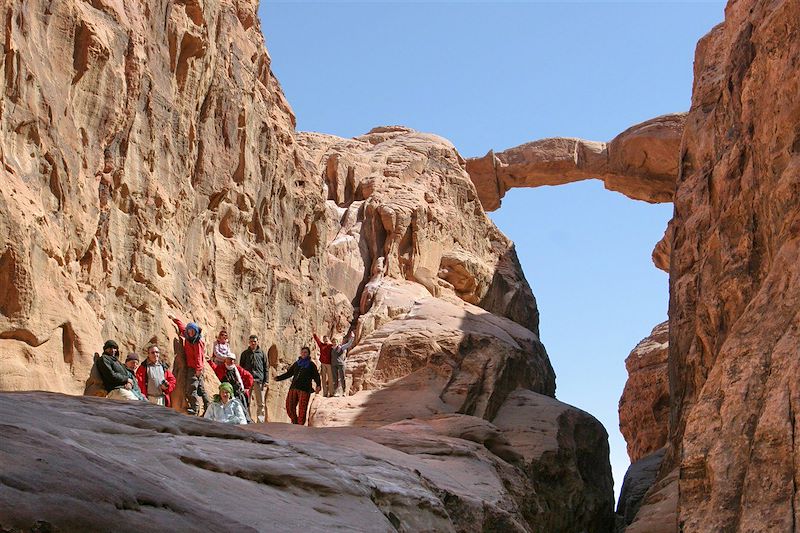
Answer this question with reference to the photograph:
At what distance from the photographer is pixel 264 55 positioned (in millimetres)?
30391

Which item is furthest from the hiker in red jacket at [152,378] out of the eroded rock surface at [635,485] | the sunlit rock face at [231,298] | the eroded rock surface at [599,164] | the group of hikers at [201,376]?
the eroded rock surface at [599,164]

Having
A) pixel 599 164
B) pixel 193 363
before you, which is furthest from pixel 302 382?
pixel 599 164

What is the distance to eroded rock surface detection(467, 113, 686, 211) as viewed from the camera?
140 feet

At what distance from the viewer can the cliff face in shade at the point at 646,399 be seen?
39562 mm

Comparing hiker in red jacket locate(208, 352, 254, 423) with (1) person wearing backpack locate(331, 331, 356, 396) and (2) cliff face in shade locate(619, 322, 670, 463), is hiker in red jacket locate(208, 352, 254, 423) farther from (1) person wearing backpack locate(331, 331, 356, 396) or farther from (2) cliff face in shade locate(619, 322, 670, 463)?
(2) cliff face in shade locate(619, 322, 670, 463)

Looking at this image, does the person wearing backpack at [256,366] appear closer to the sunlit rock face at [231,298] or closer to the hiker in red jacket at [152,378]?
the sunlit rock face at [231,298]

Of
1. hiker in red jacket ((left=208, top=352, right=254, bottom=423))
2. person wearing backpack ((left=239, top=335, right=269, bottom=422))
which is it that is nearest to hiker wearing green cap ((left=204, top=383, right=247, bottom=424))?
hiker in red jacket ((left=208, top=352, right=254, bottom=423))

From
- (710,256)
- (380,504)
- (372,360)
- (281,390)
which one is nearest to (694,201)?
(710,256)

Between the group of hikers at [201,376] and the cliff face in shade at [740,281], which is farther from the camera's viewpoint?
the cliff face in shade at [740,281]

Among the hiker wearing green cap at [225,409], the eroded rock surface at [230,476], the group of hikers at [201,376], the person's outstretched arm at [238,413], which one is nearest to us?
the eroded rock surface at [230,476]

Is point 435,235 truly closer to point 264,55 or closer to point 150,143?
point 264,55

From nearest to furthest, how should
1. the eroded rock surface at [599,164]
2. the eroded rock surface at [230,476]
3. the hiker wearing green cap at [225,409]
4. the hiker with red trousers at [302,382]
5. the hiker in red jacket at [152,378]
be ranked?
the eroded rock surface at [230,476], the hiker wearing green cap at [225,409], the hiker in red jacket at [152,378], the hiker with red trousers at [302,382], the eroded rock surface at [599,164]

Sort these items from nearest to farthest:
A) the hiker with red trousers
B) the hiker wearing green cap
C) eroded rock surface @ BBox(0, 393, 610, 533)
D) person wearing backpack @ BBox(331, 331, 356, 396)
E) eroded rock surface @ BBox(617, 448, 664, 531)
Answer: eroded rock surface @ BBox(0, 393, 610, 533) < the hiker wearing green cap < the hiker with red trousers < person wearing backpack @ BBox(331, 331, 356, 396) < eroded rock surface @ BBox(617, 448, 664, 531)

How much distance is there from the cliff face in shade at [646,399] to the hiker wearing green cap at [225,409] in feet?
83.8
